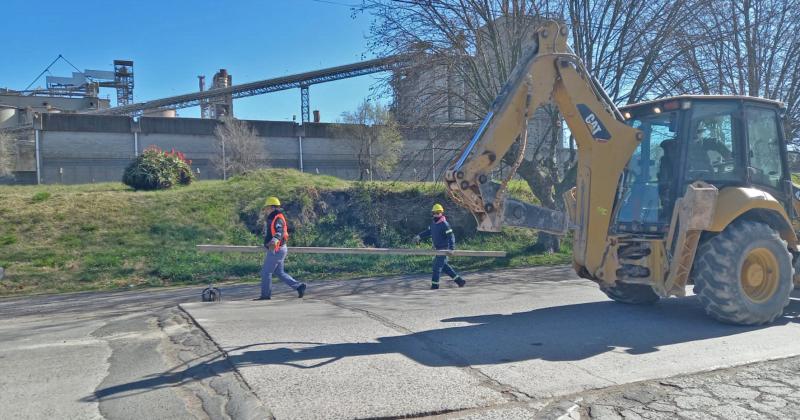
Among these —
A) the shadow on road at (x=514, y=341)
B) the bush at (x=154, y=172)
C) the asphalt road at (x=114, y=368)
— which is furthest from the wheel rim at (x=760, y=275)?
the bush at (x=154, y=172)

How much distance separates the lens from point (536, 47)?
8.09 meters

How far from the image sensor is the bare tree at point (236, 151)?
31.5 metres

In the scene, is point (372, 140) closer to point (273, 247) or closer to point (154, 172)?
point (154, 172)

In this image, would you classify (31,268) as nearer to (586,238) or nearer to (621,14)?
(586,238)

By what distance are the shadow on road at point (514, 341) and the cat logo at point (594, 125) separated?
237 cm

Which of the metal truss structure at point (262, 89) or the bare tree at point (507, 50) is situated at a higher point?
the metal truss structure at point (262, 89)

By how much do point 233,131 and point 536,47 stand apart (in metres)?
25.9

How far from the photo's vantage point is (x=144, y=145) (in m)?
35.9

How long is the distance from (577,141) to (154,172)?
16139 millimetres

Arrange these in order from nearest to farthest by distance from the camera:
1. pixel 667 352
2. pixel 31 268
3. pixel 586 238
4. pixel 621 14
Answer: pixel 667 352 < pixel 586 238 < pixel 31 268 < pixel 621 14

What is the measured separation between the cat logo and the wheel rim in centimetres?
229

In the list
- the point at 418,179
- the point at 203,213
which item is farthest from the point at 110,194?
the point at 418,179

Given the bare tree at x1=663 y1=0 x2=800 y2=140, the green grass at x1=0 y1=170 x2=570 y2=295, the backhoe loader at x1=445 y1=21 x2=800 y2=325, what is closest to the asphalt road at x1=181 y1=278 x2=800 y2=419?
the backhoe loader at x1=445 y1=21 x2=800 y2=325

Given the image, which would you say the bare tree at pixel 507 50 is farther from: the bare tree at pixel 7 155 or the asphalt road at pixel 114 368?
the bare tree at pixel 7 155
